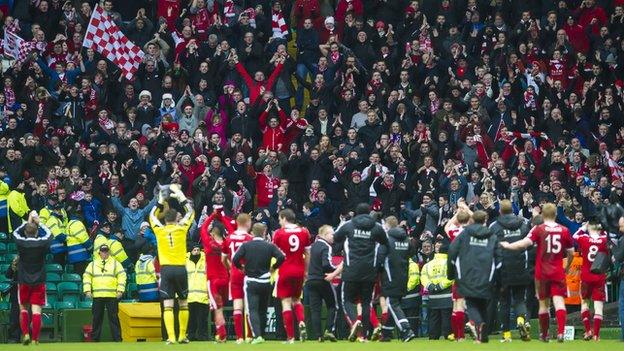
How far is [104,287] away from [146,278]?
4.01 feet

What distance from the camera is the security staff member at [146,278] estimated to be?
32625 millimetres

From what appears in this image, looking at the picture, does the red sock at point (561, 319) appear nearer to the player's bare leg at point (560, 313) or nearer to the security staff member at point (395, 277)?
the player's bare leg at point (560, 313)

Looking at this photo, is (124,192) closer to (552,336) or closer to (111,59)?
(111,59)

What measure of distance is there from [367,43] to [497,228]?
1306 cm

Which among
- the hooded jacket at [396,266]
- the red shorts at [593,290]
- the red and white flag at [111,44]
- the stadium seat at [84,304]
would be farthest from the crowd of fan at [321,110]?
the red shorts at [593,290]

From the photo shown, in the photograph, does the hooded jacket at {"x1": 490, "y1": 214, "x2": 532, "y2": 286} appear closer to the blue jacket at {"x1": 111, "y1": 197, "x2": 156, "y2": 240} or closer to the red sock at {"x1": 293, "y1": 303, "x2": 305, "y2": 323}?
the red sock at {"x1": 293, "y1": 303, "x2": 305, "y2": 323}

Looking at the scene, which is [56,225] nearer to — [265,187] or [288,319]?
[265,187]

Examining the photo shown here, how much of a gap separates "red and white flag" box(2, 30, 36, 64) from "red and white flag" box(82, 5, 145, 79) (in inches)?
51.8

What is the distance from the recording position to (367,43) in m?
39.1

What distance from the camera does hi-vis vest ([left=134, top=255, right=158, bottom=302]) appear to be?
3262cm

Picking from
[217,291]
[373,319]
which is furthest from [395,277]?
[217,291]

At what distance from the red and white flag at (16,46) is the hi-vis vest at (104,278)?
7486 mm

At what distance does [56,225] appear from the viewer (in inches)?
1309

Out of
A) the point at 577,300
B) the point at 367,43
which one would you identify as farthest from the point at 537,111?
the point at 577,300
